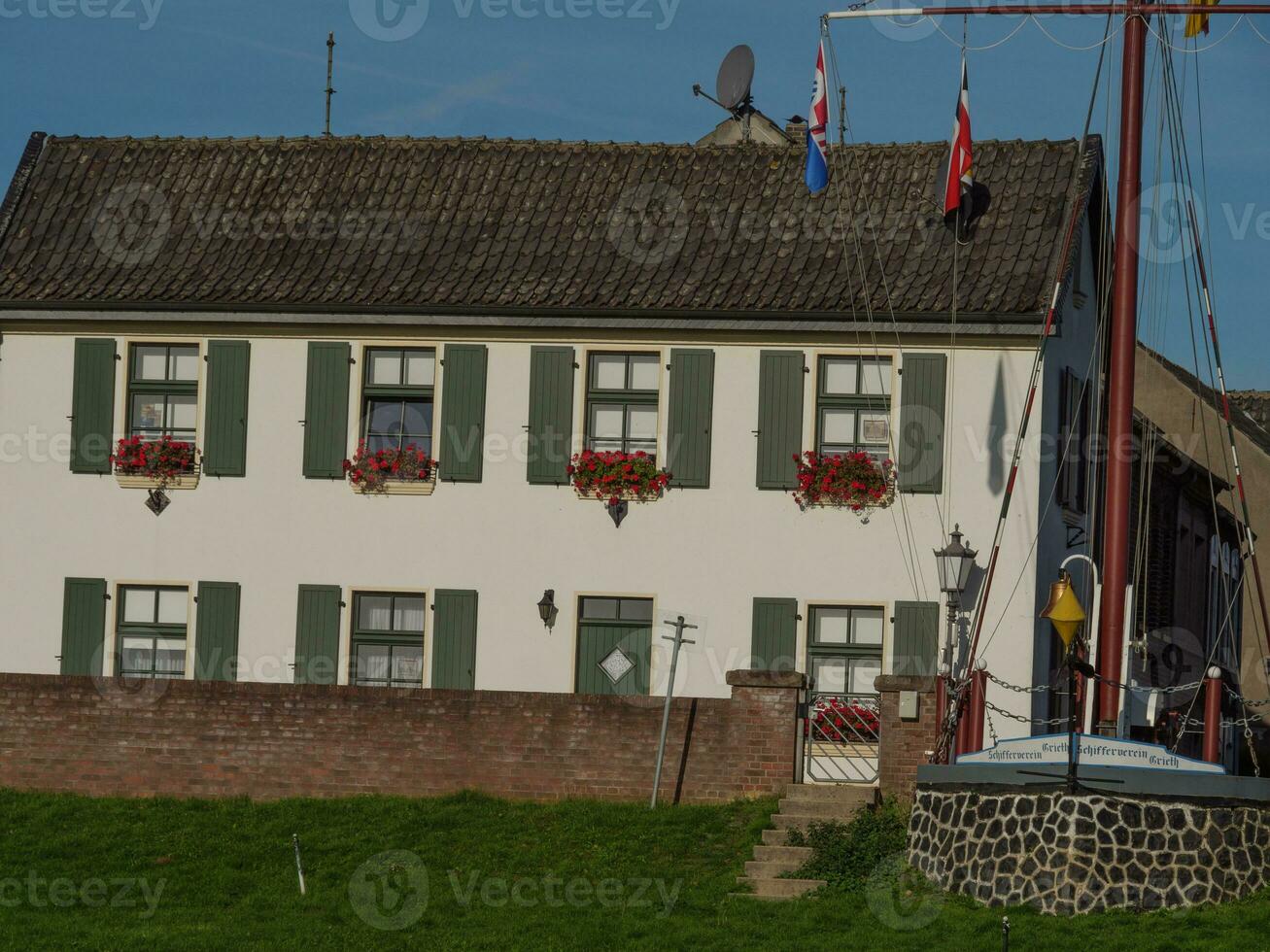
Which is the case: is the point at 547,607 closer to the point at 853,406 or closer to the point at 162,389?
the point at 853,406

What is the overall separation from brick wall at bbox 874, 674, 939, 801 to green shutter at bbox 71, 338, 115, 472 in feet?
33.7

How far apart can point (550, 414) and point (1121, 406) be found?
7.24 meters

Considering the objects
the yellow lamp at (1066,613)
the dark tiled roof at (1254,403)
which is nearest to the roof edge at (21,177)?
the yellow lamp at (1066,613)

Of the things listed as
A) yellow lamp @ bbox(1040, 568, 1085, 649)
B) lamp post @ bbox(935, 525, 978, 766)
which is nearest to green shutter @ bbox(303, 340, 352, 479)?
lamp post @ bbox(935, 525, 978, 766)

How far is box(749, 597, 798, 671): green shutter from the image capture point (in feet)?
77.8

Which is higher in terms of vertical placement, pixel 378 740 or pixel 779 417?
pixel 779 417

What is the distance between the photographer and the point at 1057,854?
57.6 feet

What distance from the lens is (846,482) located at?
2361 centimetres

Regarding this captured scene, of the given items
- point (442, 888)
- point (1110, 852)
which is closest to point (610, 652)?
point (442, 888)

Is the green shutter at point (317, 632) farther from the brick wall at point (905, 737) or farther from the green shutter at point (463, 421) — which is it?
the brick wall at point (905, 737)

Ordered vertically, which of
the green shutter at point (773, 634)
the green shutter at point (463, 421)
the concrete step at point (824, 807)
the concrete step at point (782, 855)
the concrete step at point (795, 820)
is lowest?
the concrete step at point (782, 855)

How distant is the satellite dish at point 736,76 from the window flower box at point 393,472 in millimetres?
9416

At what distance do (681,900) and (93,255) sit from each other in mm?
12788

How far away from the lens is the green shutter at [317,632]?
24.6 m
